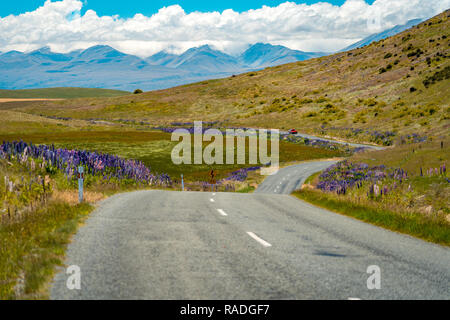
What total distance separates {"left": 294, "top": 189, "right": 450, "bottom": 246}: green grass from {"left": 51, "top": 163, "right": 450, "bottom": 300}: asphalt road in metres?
0.51

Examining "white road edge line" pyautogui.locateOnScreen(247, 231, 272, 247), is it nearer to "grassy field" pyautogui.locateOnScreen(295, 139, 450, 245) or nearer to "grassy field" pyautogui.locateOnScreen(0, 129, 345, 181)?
"grassy field" pyautogui.locateOnScreen(295, 139, 450, 245)

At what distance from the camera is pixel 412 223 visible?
35.3ft

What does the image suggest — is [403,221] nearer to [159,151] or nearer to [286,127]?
[159,151]

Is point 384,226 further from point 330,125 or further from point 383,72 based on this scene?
point 383,72

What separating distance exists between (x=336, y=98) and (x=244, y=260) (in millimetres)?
116193

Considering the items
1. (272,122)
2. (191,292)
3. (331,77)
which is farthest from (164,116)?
(191,292)

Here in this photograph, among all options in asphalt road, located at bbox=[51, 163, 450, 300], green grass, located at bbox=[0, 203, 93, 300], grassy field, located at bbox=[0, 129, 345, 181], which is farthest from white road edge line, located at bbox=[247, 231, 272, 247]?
grassy field, located at bbox=[0, 129, 345, 181]

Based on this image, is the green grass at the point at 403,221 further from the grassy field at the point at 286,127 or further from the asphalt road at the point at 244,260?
the asphalt road at the point at 244,260

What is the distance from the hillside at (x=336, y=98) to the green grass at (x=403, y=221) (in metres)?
49.6

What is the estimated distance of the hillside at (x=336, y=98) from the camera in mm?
83938

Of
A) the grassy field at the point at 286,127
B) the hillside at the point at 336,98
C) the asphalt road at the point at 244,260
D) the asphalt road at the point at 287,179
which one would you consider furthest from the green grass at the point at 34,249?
the hillside at the point at 336,98

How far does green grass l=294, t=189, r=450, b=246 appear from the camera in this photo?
31.6ft

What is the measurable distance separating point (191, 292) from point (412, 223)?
7.64 m

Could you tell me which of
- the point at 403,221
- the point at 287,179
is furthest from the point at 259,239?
the point at 287,179
